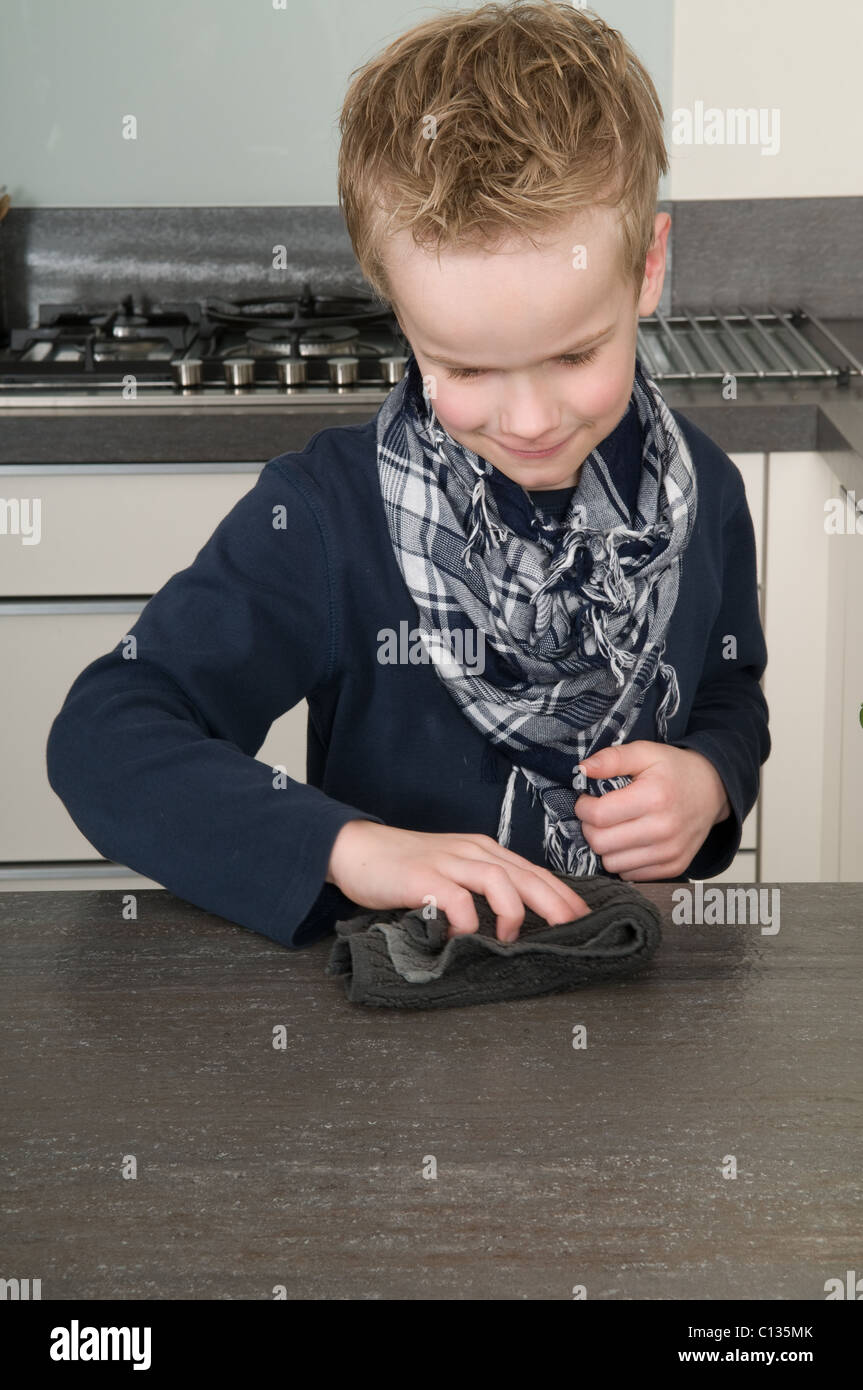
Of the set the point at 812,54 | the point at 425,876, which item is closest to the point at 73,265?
the point at 812,54

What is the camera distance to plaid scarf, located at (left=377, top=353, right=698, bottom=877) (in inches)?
40.4

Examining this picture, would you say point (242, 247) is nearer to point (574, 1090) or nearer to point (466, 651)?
point (466, 651)

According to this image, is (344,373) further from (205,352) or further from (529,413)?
(529,413)

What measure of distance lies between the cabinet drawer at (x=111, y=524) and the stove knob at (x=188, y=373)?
0.13 metres

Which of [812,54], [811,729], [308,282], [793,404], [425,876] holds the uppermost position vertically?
[812,54]

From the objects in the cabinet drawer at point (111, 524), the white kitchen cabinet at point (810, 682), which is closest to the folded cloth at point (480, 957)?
the white kitchen cabinet at point (810, 682)

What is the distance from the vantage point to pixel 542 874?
772 millimetres

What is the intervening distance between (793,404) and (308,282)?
0.91 metres

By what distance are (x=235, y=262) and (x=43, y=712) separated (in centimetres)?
83

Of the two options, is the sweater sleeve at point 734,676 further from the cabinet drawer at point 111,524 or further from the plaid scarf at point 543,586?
the cabinet drawer at point 111,524

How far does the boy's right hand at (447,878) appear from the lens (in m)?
0.74

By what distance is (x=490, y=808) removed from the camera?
1.12 metres

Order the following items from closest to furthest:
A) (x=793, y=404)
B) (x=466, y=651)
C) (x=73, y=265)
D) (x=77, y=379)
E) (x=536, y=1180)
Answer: (x=536, y=1180), (x=466, y=651), (x=793, y=404), (x=77, y=379), (x=73, y=265)

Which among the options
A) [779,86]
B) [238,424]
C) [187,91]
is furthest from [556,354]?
[187,91]
